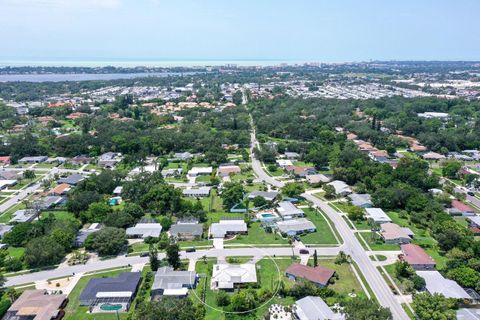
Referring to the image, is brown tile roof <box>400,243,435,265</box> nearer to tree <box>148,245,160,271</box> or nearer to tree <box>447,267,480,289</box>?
tree <box>447,267,480,289</box>

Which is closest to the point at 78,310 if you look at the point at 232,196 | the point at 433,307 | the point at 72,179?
the point at 232,196

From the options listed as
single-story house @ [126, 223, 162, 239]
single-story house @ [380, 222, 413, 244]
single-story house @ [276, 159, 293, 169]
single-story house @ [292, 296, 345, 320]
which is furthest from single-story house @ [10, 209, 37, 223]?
single-story house @ [380, 222, 413, 244]

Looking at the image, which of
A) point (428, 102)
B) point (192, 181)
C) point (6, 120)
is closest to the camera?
point (192, 181)

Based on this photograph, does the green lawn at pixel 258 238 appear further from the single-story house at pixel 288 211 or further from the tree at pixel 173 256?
the tree at pixel 173 256

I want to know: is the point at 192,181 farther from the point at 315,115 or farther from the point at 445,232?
the point at 315,115

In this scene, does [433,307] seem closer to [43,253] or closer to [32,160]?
[43,253]

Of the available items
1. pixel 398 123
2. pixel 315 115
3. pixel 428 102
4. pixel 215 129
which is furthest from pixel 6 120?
pixel 428 102
